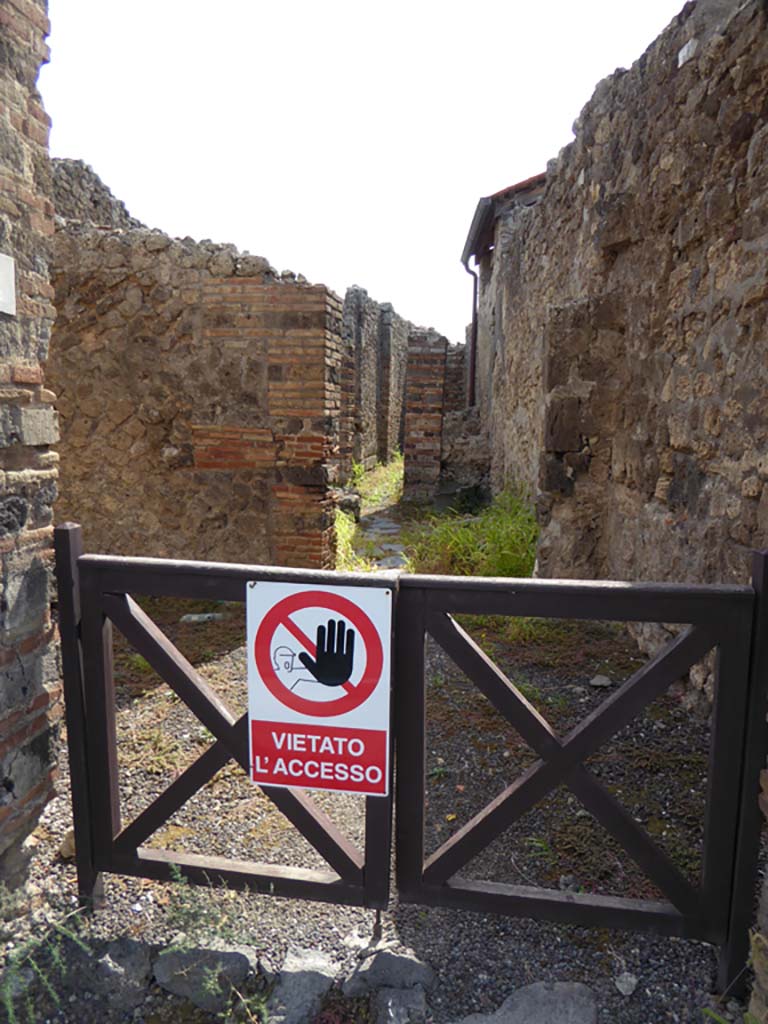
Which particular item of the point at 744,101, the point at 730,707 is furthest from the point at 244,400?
the point at 730,707

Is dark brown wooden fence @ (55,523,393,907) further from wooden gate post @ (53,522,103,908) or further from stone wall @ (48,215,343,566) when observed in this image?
stone wall @ (48,215,343,566)

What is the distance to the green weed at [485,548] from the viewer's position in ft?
19.1

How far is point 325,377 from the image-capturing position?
5.17 meters

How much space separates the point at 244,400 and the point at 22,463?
316 cm

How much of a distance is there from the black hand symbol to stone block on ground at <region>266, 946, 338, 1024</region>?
89cm

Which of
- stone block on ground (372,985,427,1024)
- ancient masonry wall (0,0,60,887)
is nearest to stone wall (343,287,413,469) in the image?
ancient masonry wall (0,0,60,887)

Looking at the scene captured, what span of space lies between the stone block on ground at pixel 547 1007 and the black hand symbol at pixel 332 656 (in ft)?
3.37

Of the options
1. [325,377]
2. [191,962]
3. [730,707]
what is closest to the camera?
[730,707]

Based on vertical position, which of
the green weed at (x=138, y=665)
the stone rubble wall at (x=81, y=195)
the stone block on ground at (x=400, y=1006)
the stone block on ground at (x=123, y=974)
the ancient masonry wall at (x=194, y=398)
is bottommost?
the stone block on ground at (x=123, y=974)

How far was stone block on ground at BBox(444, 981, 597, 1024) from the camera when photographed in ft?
6.20

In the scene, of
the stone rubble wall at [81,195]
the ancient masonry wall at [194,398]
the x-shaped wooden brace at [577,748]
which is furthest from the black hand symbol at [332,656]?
the stone rubble wall at [81,195]

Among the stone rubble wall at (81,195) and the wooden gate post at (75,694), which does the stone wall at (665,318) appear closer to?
the wooden gate post at (75,694)

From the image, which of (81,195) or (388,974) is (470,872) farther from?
(81,195)

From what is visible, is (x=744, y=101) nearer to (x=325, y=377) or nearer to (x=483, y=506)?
(x=325, y=377)
